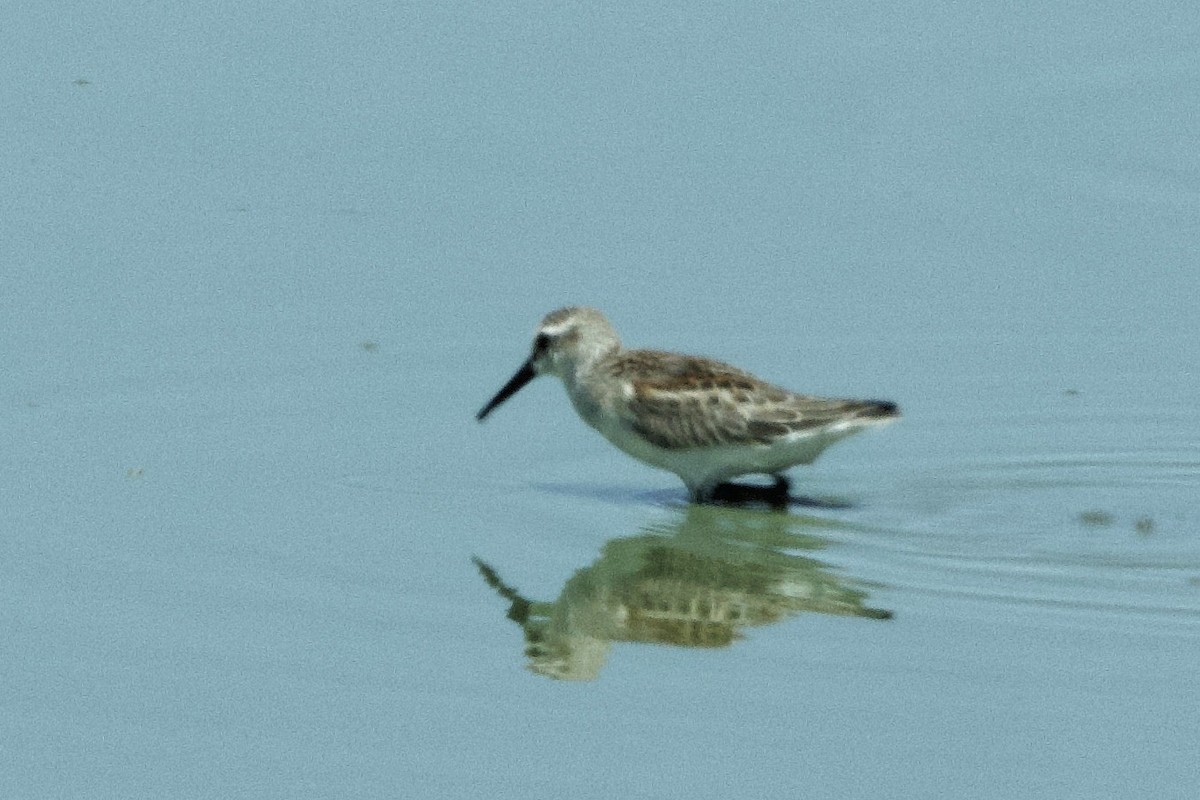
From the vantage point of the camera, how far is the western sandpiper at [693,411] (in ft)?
45.1

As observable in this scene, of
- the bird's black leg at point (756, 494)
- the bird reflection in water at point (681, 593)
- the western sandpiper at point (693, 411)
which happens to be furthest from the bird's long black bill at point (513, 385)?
the bird reflection in water at point (681, 593)

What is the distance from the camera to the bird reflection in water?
11602 mm

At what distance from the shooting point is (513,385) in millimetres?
14508

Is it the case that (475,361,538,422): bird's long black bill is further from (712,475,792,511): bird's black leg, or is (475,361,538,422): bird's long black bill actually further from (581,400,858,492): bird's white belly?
(712,475,792,511): bird's black leg

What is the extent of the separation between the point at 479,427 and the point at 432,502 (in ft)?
4.42

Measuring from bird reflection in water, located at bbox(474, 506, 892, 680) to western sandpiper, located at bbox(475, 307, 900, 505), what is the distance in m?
0.52

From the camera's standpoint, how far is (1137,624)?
38.1ft

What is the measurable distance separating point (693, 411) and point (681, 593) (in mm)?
1756

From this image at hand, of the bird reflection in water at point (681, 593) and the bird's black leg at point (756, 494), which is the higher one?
the bird's black leg at point (756, 494)

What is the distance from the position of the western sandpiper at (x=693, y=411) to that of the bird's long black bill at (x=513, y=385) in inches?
5.0

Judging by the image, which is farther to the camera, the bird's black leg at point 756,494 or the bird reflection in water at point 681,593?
the bird's black leg at point 756,494

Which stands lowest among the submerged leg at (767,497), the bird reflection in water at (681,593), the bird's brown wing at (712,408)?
the bird reflection in water at (681,593)

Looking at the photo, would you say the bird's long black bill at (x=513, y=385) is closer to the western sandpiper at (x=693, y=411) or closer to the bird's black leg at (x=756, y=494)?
the western sandpiper at (x=693, y=411)

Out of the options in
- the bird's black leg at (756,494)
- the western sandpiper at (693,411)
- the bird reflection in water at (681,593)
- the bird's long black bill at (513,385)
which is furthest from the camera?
the bird's long black bill at (513,385)
